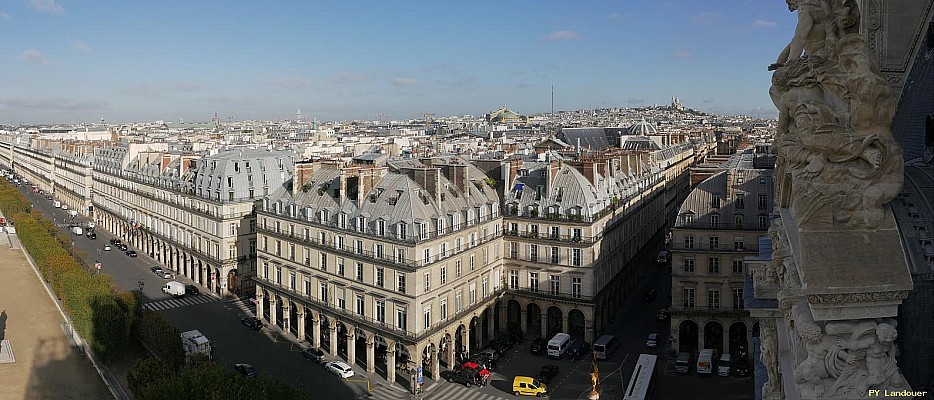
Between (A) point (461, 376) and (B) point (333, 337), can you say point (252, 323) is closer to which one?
(B) point (333, 337)

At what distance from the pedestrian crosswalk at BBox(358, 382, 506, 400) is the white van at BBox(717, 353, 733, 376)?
1662 centimetres

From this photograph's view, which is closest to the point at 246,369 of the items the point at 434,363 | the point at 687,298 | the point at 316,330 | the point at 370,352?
the point at 316,330

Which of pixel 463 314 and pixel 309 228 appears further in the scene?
pixel 309 228

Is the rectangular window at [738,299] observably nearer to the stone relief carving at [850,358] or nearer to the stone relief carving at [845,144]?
the stone relief carving at [845,144]

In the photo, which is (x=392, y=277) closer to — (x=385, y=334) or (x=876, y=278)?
(x=385, y=334)

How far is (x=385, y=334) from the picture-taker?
53406 mm

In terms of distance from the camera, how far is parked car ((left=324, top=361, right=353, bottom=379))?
53844mm

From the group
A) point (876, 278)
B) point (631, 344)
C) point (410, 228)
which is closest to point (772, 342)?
point (876, 278)

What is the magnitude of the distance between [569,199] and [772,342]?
44.2 meters

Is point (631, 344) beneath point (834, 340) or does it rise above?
beneath

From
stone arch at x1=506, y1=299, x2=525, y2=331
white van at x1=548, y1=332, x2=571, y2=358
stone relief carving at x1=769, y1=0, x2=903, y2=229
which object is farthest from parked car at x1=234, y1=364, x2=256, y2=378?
stone relief carving at x1=769, y1=0, x2=903, y2=229

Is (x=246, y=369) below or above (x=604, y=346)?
below

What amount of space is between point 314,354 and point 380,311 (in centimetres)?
777

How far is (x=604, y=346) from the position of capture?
57000 millimetres
